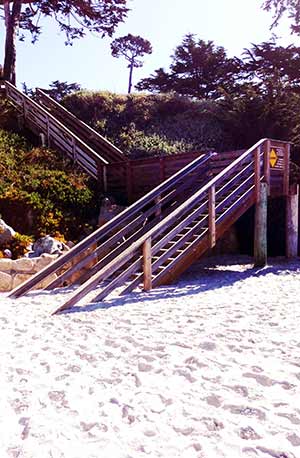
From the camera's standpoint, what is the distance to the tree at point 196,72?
22.0 metres

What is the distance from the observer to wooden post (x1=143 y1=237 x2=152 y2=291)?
6500 millimetres

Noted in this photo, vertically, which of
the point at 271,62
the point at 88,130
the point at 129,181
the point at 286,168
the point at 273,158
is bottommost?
the point at 129,181

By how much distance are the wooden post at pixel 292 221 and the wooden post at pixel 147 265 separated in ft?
14.8

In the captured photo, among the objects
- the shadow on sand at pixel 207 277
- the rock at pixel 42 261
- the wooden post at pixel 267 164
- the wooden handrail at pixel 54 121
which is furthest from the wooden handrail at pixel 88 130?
the rock at pixel 42 261

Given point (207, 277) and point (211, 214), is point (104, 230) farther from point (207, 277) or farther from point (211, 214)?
point (207, 277)

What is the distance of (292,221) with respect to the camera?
31.8 ft

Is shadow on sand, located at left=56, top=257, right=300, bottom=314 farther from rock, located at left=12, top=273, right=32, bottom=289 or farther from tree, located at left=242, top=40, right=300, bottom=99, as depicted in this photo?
tree, located at left=242, top=40, right=300, bottom=99

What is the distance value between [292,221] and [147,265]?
4664mm

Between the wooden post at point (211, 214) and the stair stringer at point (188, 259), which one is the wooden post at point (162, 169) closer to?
the stair stringer at point (188, 259)

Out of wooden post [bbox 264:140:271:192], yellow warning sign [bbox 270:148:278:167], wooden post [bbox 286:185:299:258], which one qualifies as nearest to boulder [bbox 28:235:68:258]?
wooden post [bbox 264:140:271:192]

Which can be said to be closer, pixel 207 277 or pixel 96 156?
pixel 207 277

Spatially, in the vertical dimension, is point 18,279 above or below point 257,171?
below

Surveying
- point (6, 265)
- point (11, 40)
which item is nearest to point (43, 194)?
point (6, 265)

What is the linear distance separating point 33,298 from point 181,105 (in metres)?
13.6
